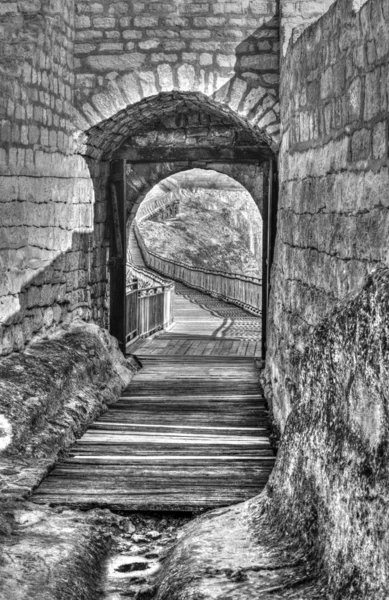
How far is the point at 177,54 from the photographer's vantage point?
29.8 feet

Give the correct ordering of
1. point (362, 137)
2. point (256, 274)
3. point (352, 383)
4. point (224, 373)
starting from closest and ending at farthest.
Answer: point (352, 383)
point (362, 137)
point (224, 373)
point (256, 274)

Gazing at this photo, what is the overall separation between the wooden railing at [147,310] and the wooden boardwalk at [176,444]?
1262mm

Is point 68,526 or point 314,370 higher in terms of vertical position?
point 314,370

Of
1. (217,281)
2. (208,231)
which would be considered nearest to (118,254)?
(217,281)

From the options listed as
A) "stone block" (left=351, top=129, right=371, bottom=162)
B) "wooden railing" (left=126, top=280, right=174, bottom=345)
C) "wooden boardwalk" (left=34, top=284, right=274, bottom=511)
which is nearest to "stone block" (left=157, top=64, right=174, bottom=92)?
"wooden boardwalk" (left=34, top=284, right=274, bottom=511)

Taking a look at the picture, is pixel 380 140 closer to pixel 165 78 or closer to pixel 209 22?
pixel 165 78

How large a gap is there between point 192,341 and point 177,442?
6.58 metres

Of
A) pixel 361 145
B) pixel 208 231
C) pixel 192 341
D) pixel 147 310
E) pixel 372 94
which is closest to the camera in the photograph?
pixel 372 94

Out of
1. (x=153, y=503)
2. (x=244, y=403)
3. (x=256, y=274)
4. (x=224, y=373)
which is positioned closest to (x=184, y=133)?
(x=224, y=373)

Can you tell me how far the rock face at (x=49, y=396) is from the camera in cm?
589

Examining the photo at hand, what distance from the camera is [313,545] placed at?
353cm

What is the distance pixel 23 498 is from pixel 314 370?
222 centimetres

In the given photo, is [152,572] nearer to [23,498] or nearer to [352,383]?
[23,498]

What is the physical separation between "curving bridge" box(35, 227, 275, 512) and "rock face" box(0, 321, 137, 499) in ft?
0.44
